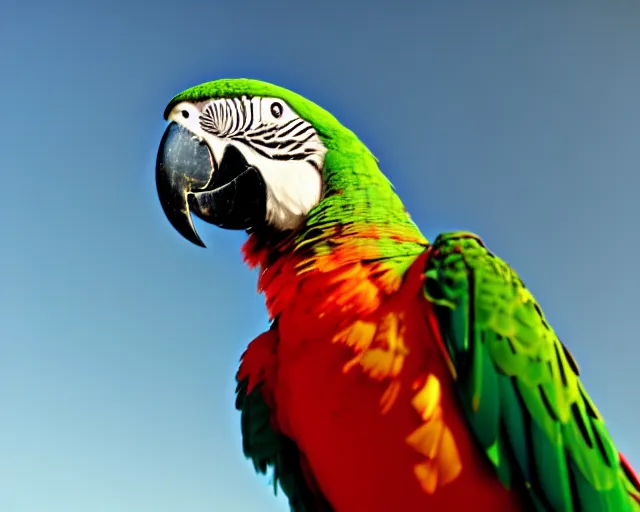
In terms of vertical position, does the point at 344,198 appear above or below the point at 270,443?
above

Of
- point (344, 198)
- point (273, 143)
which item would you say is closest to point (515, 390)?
point (344, 198)

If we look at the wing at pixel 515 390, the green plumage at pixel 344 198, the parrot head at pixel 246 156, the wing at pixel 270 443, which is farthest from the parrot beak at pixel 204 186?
the wing at pixel 515 390

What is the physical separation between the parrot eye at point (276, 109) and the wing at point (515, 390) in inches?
49.1

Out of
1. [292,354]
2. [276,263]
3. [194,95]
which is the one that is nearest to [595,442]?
[292,354]

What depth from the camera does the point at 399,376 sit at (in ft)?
7.55

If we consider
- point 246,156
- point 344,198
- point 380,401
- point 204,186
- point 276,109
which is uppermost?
point 276,109

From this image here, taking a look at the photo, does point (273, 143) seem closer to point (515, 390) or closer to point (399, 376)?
point (399, 376)

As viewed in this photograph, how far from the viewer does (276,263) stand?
290cm

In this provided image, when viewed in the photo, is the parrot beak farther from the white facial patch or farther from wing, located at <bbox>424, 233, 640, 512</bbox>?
wing, located at <bbox>424, 233, 640, 512</bbox>

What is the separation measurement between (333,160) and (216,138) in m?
0.70

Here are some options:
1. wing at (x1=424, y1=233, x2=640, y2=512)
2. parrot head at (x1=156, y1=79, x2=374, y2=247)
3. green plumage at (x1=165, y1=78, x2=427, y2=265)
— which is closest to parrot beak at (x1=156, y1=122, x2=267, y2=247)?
parrot head at (x1=156, y1=79, x2=374, y2=247)

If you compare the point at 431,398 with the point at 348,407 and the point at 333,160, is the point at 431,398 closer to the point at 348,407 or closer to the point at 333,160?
the point at 348,407

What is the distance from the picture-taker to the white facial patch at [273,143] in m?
2.96

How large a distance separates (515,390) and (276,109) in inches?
76.9
